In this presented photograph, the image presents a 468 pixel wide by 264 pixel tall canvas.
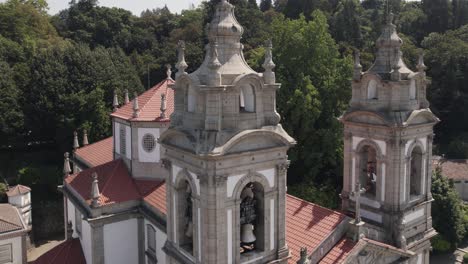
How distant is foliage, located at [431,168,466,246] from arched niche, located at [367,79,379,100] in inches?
673

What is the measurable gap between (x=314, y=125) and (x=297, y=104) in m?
2.26

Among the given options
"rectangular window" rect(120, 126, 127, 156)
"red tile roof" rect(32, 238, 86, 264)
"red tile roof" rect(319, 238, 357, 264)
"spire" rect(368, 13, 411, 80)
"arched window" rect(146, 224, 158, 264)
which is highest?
"spire" rect(368, 13, 411, 80)

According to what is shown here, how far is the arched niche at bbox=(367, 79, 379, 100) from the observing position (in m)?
16.1

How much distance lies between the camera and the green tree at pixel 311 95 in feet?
94.8

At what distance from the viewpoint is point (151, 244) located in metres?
18.3

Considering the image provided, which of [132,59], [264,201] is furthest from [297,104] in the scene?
[132,59]

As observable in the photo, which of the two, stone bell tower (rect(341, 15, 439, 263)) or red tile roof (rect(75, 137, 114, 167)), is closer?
stone bell tower (rect(341, 15, 439, 263))

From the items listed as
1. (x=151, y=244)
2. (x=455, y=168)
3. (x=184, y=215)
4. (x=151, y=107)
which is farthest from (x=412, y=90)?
(x=455, y=168)

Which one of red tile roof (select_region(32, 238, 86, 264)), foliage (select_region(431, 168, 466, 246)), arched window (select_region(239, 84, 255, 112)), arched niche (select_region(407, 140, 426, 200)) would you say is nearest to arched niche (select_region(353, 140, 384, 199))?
arched niche (select_region(407, 140, 426, 200))

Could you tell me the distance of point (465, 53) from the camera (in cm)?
5047

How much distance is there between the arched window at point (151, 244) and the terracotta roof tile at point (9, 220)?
425 inches

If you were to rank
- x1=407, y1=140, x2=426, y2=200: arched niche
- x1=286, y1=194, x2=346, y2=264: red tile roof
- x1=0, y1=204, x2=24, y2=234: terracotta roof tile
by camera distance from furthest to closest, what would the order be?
x1=0, y1=204, x2=24, y2=234: terracotta roof tile → x1=407, y1=140, x2=426, y2=200: arched niche → x1=286, y1=194, x2=346, y2=264: red tile roof

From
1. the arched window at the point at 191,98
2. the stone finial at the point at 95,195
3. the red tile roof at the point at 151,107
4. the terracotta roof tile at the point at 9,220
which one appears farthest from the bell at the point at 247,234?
the terracotta roof tile at the point at 9,220

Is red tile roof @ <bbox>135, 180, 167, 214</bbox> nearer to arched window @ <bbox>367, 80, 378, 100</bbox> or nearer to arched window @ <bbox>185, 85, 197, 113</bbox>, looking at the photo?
arched window @ <bbox>185, 85, 197, 113</bbox>
